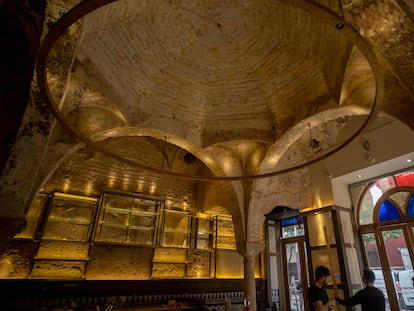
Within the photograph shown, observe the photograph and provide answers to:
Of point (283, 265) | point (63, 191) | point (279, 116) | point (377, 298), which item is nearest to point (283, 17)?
point (279, 116)

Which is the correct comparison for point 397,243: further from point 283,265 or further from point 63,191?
point 63,191

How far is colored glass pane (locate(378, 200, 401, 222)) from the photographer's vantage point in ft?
24.6

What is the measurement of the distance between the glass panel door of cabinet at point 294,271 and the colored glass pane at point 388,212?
118 inches

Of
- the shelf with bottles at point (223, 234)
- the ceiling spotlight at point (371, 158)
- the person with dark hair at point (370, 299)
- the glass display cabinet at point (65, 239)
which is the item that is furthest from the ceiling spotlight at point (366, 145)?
the glass display cabinet at point (65, 239)

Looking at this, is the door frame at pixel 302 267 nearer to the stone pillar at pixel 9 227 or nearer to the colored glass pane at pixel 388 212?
the colored glass pane at pixel 388 212

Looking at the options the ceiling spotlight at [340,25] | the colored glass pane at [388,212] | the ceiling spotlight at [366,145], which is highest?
the ceiling spotlight at [366,145]

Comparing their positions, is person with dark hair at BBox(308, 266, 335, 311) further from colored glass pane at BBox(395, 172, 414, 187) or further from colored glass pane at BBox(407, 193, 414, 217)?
colored glass pane at BBox(395, 172, 414, 187)

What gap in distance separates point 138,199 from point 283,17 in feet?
22.9

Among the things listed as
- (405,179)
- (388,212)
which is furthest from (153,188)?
(405,179)

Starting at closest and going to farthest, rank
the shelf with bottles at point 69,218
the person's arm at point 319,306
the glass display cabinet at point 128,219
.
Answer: the person's arm at point 319,306 → the shelf with bottles at point 69,218 → the glass display cabinet at point 128,219

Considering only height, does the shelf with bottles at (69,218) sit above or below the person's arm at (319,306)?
above

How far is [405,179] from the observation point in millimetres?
7422

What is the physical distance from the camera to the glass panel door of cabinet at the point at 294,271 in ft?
31.9

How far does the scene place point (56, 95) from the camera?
14.4 ft
